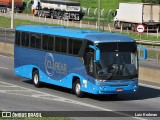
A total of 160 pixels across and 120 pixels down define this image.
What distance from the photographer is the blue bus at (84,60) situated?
2230 cm

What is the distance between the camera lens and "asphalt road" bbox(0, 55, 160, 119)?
20359 mm

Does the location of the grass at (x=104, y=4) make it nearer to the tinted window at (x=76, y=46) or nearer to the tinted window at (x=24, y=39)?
the tinted window at (x=24, y=39)

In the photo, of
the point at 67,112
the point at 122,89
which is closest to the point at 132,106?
the point at 122,89

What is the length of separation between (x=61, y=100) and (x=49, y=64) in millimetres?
3840

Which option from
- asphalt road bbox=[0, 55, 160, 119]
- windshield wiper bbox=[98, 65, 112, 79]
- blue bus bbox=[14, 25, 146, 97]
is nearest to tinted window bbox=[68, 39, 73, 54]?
blue bus bbox=[14, 25, 146, 97]

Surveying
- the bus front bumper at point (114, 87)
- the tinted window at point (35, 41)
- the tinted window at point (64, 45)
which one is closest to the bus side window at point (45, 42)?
Result: the tinted window at point (35, 41)

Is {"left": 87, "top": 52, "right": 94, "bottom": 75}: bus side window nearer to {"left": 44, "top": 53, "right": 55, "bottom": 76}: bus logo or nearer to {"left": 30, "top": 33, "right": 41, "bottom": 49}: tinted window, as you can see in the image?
{"left": 44, "top": 53, "right": 55, "bottom": 76}: bus logo

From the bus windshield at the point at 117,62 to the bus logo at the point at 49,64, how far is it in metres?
3.89

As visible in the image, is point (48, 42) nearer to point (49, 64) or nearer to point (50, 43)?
point (50, 43)

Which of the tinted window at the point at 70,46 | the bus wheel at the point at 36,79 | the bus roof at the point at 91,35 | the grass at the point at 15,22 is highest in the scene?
the bus roof at the point at 91,35

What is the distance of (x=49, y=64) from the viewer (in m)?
25.9

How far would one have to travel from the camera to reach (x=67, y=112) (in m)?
19.2

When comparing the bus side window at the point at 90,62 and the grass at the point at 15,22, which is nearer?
the bus side window at the point at 90,62

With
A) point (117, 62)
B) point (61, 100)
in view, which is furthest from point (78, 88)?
point (117, 62)
